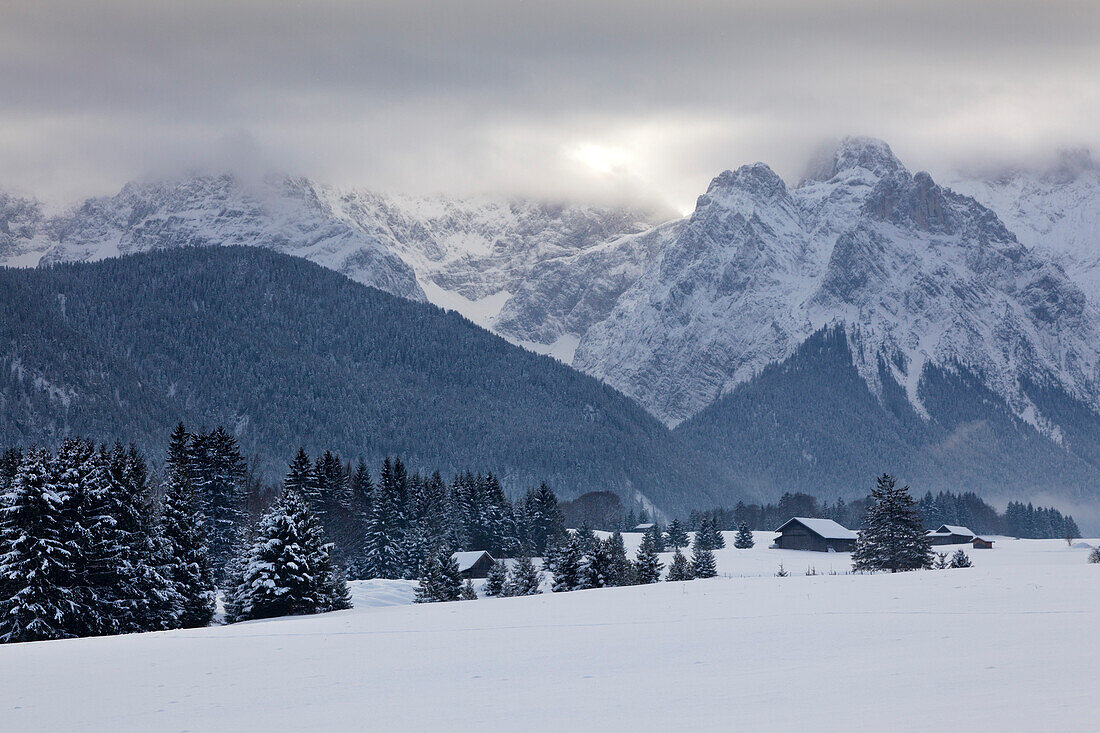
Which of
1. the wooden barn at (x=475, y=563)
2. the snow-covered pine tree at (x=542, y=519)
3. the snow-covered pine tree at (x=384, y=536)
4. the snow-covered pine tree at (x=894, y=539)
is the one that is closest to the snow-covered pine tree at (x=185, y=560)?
the snow-covered pine tree at (x=894, y=539)

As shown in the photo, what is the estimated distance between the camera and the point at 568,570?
222 feet

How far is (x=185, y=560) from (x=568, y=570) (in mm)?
22972

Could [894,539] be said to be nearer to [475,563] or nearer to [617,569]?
[617,569]

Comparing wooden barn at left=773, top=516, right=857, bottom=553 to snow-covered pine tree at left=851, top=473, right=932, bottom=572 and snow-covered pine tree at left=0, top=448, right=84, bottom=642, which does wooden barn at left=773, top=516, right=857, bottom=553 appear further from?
snow-covered pine tree at left=0, top=448, right=84, bottom=642

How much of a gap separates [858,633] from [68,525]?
109ft

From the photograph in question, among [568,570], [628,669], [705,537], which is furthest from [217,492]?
[705,537]

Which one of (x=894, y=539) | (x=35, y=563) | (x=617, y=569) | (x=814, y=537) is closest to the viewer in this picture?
(x=35, y=563)

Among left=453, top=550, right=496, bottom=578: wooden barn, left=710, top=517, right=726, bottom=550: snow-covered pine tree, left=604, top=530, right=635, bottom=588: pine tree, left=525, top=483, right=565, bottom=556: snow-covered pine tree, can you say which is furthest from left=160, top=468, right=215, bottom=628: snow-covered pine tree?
left=710, top=517, right=726, bottom=550: snow-covered pine tree

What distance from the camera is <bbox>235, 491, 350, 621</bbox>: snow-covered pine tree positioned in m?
48.8

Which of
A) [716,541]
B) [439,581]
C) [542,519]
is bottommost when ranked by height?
[439,581]

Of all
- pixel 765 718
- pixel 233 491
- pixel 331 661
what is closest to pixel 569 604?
pixel 331 661

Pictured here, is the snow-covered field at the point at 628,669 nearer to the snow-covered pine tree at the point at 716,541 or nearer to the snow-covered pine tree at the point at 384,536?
the snow-covered pine tree at the point at 384,536

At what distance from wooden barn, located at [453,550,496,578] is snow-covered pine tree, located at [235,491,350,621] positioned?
56.2 m

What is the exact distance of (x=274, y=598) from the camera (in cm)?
4888
